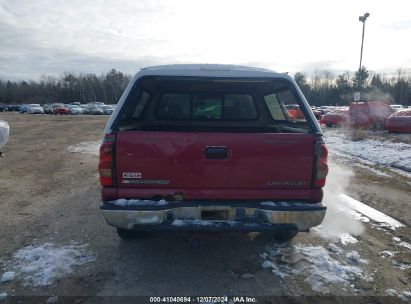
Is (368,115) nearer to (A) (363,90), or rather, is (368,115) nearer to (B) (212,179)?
(B) (212,179)

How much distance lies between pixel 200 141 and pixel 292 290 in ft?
5.45

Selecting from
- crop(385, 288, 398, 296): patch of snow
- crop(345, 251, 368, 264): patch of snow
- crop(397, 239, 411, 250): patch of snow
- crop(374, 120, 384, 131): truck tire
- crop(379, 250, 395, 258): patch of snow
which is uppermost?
crop(374, 120, 384, 131): truck tire

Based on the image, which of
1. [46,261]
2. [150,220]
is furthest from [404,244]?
[46,261]

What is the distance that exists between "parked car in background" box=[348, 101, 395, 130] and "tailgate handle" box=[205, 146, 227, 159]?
2011cm

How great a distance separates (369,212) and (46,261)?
4.77m

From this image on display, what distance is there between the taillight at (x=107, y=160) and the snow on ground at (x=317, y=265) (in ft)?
6.20

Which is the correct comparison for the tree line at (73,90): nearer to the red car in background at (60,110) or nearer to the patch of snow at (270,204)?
the red car in background at (60,110)

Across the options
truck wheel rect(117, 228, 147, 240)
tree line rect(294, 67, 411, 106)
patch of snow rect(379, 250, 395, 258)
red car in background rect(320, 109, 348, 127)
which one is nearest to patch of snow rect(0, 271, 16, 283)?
truck wheel rect(117, 228, 147, 240)

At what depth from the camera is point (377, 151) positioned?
40.4 feet

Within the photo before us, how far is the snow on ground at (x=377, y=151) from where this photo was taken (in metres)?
10.2

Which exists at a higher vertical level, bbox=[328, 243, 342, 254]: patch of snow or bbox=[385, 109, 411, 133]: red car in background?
bbox=[385, 109, 411, 133]: red car in background

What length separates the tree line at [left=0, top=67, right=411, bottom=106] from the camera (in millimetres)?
83688

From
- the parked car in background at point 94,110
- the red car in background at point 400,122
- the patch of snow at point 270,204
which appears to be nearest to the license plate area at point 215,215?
the patch of snow at point 270,204

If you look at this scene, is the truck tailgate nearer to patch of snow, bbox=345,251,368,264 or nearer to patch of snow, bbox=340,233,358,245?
patch of snow, bbox=345,251,368,264
